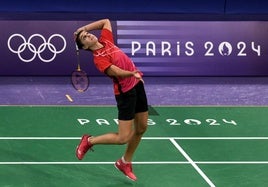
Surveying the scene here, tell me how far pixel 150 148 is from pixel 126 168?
1399 mm

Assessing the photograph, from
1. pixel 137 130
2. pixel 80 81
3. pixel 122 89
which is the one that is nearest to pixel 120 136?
pixel 137 130

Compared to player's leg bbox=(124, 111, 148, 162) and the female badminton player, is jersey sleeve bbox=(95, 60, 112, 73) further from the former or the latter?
player's leg bbox=(124, 111, 148, 162)

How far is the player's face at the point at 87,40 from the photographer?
823 cm

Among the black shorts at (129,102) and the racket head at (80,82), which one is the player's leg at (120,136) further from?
the racket head at (80,82)

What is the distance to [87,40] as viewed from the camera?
824 centimetres

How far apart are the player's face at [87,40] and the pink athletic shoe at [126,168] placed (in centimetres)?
155

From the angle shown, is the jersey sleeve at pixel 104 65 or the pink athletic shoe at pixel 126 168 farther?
the pink athletic shoe at pixel 126 168

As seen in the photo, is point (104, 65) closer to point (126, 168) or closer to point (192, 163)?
point (126, 168)

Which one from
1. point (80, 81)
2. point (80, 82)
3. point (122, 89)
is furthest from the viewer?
point (80, 81)

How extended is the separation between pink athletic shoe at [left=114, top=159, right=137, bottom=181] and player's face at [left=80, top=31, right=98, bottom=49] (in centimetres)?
155

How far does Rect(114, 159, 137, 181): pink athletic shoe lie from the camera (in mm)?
8620

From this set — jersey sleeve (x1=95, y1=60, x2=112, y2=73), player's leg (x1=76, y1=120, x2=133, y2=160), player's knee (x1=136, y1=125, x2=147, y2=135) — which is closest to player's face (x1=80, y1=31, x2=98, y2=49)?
jersey sleeve (x1=95, y1=60, x2=112, y2=73)

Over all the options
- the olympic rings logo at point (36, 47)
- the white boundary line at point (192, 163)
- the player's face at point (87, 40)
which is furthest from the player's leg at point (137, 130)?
the olympic rings logo at point (36, 47)
